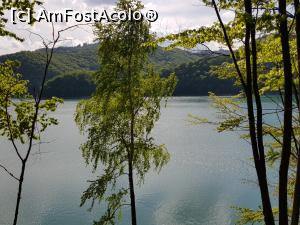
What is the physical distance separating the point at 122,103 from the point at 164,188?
1041 inches

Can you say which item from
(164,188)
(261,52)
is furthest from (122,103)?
(164,188)

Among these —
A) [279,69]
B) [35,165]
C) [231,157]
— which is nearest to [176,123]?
[231,157]

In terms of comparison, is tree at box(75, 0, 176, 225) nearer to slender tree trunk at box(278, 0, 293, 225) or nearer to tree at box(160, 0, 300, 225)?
tree at box(160, 0, 300, 225)

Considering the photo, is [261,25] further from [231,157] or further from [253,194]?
[231,157]

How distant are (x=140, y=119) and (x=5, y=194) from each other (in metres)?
29.1

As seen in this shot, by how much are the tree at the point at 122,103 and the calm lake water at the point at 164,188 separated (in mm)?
11002

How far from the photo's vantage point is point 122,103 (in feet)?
54.3

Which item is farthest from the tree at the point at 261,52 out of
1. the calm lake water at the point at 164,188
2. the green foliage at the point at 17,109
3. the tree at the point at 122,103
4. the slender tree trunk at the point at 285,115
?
the calm lake water at the point at 164,188

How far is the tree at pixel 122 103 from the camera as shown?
54.1 ft

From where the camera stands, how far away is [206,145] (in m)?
66.1

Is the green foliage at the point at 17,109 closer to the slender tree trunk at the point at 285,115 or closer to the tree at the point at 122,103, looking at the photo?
the slender tree trunk at the point at 285,115

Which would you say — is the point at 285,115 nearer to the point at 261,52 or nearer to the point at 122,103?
the point at 261,52

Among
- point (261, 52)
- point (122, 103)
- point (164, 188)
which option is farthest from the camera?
point (164, 188)

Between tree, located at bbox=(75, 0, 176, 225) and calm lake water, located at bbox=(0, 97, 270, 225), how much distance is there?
36.1ft
